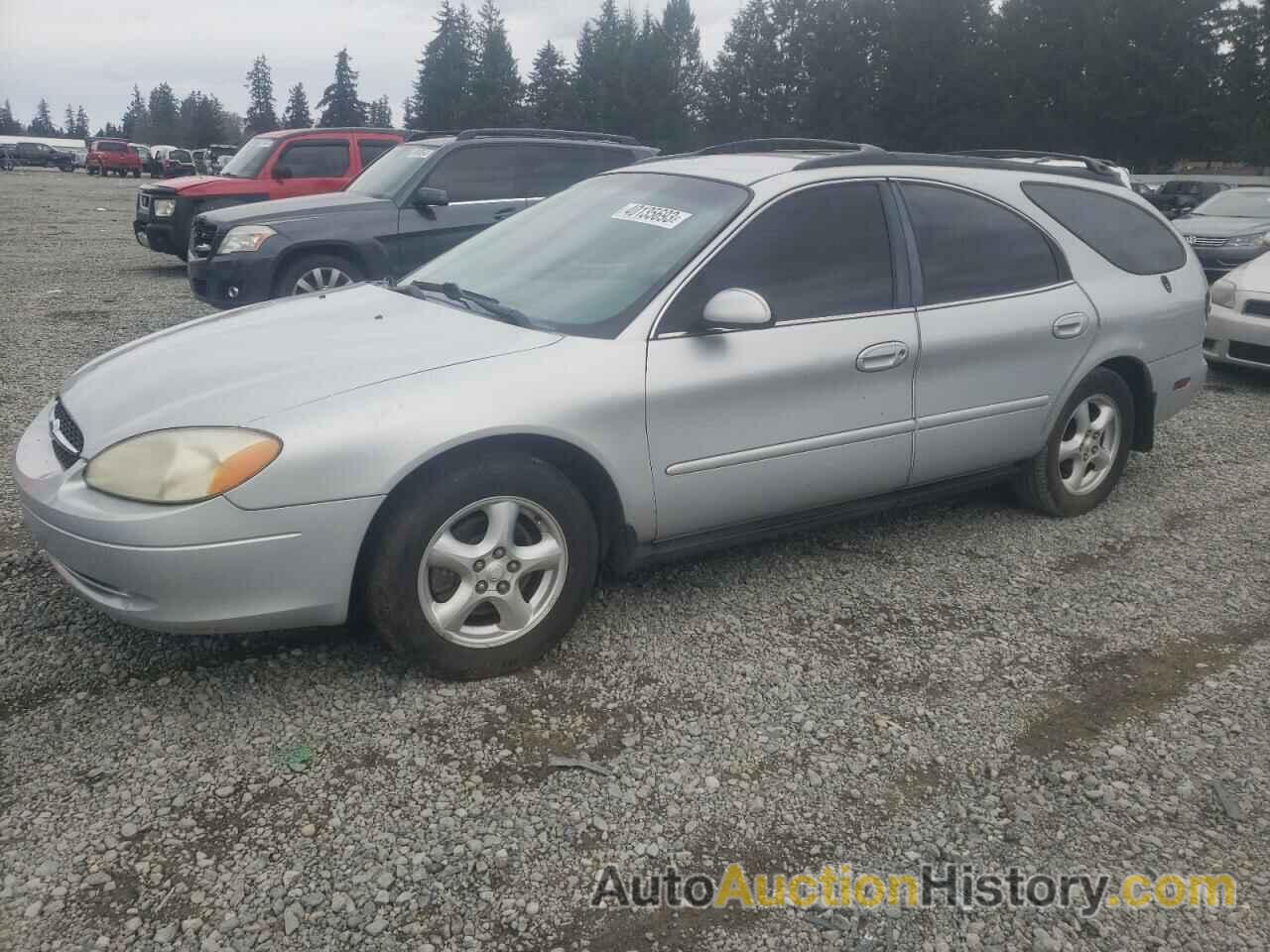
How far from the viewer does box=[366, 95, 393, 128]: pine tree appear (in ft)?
322

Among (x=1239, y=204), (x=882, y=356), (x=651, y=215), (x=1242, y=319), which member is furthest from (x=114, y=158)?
(x=882, y=356)

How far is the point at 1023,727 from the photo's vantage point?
119 inches

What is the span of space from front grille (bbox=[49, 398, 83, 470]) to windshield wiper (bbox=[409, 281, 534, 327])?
4.30 feet

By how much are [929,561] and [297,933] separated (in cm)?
289

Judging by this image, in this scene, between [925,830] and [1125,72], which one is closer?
[925,830]

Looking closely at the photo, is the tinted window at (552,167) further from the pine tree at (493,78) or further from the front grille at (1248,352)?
the pine tree at (493,78)

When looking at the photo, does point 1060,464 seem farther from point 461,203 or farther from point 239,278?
point 239,278

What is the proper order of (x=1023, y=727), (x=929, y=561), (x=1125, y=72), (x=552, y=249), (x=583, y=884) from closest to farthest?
(x=583, y=884)
(x=1023, y=727)
(x=552, y=249)
(x=929, y=561)
(x=1125, y=72)

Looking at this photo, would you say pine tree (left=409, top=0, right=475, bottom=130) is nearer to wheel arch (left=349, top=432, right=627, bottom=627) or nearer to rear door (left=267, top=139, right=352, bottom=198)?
rear door (left=267, top=139, right=352, bottom=198)

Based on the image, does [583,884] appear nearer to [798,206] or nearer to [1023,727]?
[1023,727]

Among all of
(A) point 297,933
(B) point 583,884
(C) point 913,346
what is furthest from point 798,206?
(A) point 297,933

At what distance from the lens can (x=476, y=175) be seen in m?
8.70

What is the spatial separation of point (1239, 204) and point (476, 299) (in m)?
12.4

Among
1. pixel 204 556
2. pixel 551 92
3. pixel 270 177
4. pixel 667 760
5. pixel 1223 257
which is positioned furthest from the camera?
pixel 551 92
